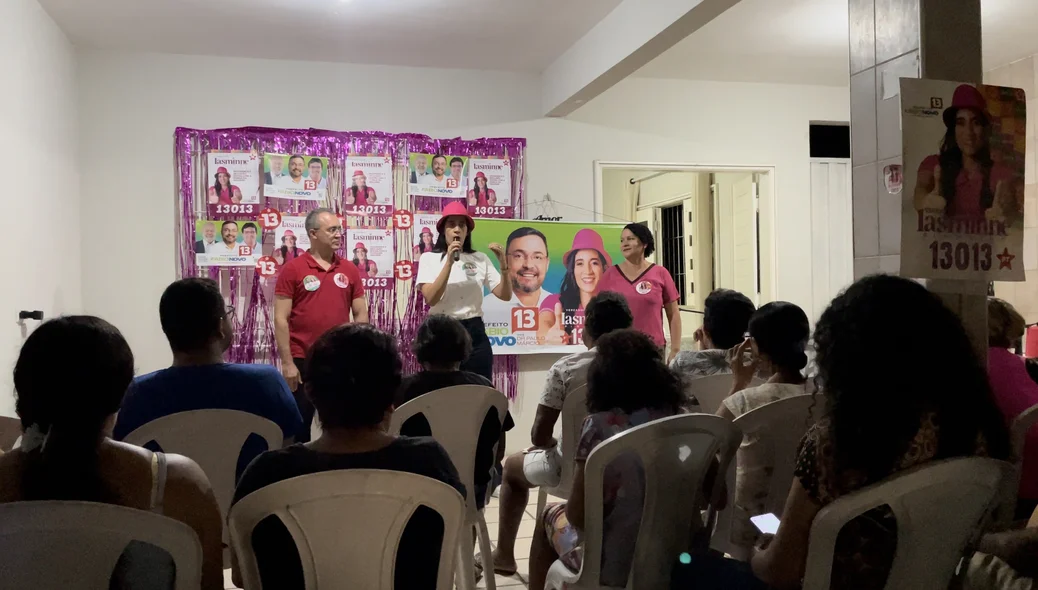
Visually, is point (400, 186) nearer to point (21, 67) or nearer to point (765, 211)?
point (21, 67)

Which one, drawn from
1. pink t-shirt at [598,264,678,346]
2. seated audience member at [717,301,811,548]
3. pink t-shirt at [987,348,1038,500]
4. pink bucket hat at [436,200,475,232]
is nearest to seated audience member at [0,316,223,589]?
seated audience member at [717,301,811,548]

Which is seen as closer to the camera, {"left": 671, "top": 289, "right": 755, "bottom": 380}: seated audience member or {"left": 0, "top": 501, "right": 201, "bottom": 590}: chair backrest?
{"left": 0, "top": 501, "right": 201, "bottom": 590}: chair backrest

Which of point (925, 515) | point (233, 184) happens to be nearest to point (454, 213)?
point (233, 184)

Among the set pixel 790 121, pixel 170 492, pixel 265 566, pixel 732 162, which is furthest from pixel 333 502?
pixel 790 121

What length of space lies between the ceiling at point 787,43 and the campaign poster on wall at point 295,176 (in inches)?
94.0

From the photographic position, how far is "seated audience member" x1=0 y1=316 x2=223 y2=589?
1.23 metres

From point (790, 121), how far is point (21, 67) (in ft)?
16.5

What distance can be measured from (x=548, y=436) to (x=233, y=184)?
328 cm

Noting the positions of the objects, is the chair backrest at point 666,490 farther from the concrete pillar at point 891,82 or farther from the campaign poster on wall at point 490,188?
the campaign poster on wall at point 490,188

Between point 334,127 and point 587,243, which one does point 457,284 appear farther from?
point 334,127

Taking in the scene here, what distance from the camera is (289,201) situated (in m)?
5.04

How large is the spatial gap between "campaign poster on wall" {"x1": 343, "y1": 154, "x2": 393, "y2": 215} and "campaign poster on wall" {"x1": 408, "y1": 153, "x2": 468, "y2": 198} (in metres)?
0.17

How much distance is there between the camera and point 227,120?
498 cm

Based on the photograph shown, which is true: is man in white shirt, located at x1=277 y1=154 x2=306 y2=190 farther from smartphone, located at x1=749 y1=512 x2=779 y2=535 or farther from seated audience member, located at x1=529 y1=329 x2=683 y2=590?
smartphone, located at x1=749 y1=512 x2=779 y2=535
